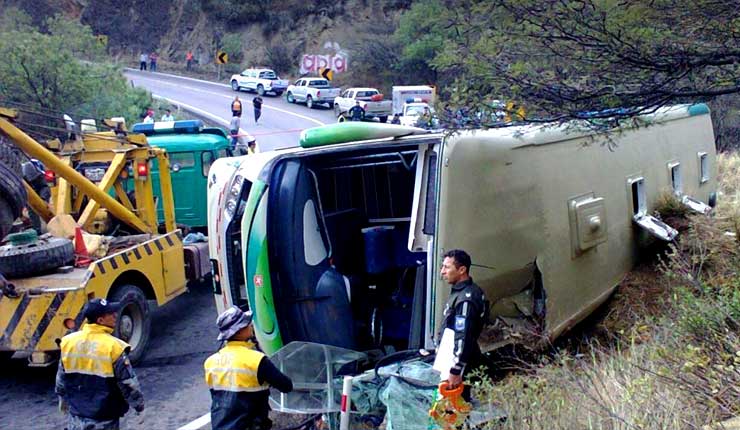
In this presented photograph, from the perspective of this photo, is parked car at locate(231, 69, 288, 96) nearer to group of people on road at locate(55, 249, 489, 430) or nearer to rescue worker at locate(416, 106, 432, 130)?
rescue worker at locate(416, 106, 432, 130)

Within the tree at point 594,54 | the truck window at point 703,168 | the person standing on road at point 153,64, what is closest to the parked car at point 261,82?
the person standing on road at point 153,64

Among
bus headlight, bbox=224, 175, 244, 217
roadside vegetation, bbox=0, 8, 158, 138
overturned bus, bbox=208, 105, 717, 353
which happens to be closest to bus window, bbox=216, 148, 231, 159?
overturned bus, bbox=208, 105, 717, 353

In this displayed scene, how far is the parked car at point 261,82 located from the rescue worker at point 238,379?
135 feet

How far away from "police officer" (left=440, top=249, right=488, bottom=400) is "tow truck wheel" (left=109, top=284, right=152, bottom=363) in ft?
14.2

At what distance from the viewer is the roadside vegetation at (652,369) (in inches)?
151

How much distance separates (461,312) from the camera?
4.75 metres

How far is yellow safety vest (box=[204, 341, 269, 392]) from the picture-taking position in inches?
180

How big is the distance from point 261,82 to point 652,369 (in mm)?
42094

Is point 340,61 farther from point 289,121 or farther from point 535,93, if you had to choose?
point 535,93

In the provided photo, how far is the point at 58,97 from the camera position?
22.5 metres

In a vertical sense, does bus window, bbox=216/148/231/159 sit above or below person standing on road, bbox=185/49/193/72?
below

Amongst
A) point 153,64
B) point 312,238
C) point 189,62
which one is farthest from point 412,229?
point 189,62

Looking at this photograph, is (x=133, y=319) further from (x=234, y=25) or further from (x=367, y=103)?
(x=234, y=25)

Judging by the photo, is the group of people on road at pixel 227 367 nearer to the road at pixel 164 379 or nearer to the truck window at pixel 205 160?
the road at pixel 164 379
